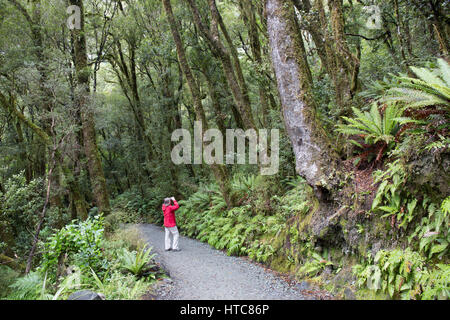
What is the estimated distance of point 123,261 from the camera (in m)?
6.20

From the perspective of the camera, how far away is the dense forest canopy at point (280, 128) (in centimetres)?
439

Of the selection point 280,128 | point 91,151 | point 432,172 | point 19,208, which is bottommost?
point 19,208

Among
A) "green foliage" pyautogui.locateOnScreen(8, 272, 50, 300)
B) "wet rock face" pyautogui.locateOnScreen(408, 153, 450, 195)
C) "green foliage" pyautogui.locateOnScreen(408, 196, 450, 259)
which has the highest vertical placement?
"wet rock face" pyautogui.locateOnScreen(408, 153, 450, 195)

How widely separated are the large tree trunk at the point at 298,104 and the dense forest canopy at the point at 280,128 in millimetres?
29

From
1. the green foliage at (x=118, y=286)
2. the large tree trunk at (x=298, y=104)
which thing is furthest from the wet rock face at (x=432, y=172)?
the green foliage at (x=118, y=286)

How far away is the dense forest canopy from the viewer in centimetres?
439

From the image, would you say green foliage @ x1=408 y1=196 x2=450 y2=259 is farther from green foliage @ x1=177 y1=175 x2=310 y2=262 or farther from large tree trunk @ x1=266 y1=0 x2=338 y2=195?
green foliage @ x1=177 y1=175 x2=310 y2=262

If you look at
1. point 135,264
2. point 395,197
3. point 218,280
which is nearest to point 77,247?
point 135,264

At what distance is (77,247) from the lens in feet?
19.9

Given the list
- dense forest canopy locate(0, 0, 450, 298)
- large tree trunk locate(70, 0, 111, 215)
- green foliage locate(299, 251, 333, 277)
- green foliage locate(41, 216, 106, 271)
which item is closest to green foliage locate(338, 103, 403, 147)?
dense forest canopy locate(0, 0, 450, 298)

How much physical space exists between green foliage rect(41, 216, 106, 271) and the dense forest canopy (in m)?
0.99

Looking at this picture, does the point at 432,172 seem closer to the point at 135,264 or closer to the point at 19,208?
the point at 135,264

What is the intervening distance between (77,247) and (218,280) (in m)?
3.33

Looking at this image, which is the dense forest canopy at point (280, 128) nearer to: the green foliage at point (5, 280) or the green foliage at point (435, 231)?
the green foliage at point (435, 231)
